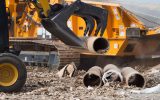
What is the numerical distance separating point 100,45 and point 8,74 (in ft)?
6.22

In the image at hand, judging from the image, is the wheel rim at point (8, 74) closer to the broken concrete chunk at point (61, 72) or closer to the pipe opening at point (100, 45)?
the pipe opening at point (100, 45)

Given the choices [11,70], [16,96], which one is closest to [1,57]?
[11,70]

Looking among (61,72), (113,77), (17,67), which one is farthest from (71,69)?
(17,67)

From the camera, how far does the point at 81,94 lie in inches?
362

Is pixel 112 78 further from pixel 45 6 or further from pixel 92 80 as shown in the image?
pixel 45 6

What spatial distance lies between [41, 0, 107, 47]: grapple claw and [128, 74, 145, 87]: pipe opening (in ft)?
3.95

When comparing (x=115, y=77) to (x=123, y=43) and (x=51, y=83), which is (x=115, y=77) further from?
(x=123, y=43)

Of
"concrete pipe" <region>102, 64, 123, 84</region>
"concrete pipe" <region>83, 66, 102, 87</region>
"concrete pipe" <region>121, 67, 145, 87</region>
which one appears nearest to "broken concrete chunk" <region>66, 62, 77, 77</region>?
"concrete pipe" <region>83, 66, 102, 87</region>

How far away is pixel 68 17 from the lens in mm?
9656

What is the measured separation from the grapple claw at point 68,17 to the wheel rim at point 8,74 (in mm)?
986

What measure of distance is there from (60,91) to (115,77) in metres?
1.42

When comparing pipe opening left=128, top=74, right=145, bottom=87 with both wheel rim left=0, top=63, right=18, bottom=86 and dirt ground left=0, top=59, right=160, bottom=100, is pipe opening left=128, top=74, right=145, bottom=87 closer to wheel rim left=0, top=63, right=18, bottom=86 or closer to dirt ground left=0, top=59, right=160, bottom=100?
dirt ground left=0, top=59, right=160, bottom=100

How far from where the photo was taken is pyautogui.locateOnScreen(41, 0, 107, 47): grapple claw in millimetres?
9555

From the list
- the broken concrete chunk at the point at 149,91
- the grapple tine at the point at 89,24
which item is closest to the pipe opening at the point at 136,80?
the broken concrete chunk at the point at 149,91
